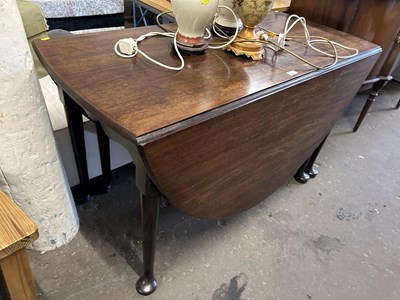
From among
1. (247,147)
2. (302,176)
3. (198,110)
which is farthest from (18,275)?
(302,176)

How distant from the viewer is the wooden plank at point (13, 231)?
628mm

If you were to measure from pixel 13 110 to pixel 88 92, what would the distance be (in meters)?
0.25

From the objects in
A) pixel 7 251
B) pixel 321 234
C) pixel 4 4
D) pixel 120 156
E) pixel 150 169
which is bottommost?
pixel 321 234

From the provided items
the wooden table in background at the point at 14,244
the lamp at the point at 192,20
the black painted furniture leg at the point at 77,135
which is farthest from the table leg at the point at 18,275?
the lamp at the point at 192,20

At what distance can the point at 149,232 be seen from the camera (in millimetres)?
947

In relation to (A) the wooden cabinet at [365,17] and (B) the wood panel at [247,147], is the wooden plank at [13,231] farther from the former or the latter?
(A) the wooden cabinet at [365,17]

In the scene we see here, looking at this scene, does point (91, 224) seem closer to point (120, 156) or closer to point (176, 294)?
point (120, 156)

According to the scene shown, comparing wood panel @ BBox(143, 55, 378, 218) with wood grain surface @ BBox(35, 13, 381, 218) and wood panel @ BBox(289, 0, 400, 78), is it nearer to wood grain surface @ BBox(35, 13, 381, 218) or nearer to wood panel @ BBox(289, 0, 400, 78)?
wood grain surface @ BBox(35, 13, 381, 218)

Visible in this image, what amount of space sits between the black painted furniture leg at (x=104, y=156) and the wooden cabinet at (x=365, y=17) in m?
1.28

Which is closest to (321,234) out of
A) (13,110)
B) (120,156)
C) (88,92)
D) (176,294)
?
(176,294)

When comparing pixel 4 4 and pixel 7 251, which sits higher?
pixel 4 4

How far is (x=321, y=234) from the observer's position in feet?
4.64

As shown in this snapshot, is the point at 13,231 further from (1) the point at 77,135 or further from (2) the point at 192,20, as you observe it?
(2) the point at 192,20

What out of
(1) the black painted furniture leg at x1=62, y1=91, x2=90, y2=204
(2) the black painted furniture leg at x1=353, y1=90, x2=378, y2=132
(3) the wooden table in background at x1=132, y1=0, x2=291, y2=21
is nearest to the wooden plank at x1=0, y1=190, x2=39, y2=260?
(1) the black painted furniture leg at x1=62, y1=91, x2=90, y2=204
